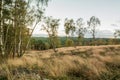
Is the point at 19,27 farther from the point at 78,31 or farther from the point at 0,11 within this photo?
the point at 78,31

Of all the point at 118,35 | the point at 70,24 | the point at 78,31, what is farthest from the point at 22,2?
the point at 118,35

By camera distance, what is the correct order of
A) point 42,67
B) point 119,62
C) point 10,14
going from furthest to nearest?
point 10,14
point 119,62
point 42,67

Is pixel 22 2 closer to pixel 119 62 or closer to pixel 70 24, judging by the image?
pixel 119 62

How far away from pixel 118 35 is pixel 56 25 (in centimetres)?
3743

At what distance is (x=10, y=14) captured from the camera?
1894cm

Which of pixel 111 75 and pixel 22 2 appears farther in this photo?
pixel 22 2

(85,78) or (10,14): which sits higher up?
(10,14)

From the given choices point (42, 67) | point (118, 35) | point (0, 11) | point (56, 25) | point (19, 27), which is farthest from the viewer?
point (118, 35)

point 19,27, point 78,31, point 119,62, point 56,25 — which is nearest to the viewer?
point 119,62

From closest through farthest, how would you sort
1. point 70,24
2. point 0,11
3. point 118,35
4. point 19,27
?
point 0,11 → point 19,27 → point 70,24 → point 118,35

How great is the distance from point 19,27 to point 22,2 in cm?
250

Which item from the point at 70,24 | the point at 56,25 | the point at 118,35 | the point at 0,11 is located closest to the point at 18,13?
the point at 0,11

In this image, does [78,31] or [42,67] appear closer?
[42,67]

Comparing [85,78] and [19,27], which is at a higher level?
[19,27]
